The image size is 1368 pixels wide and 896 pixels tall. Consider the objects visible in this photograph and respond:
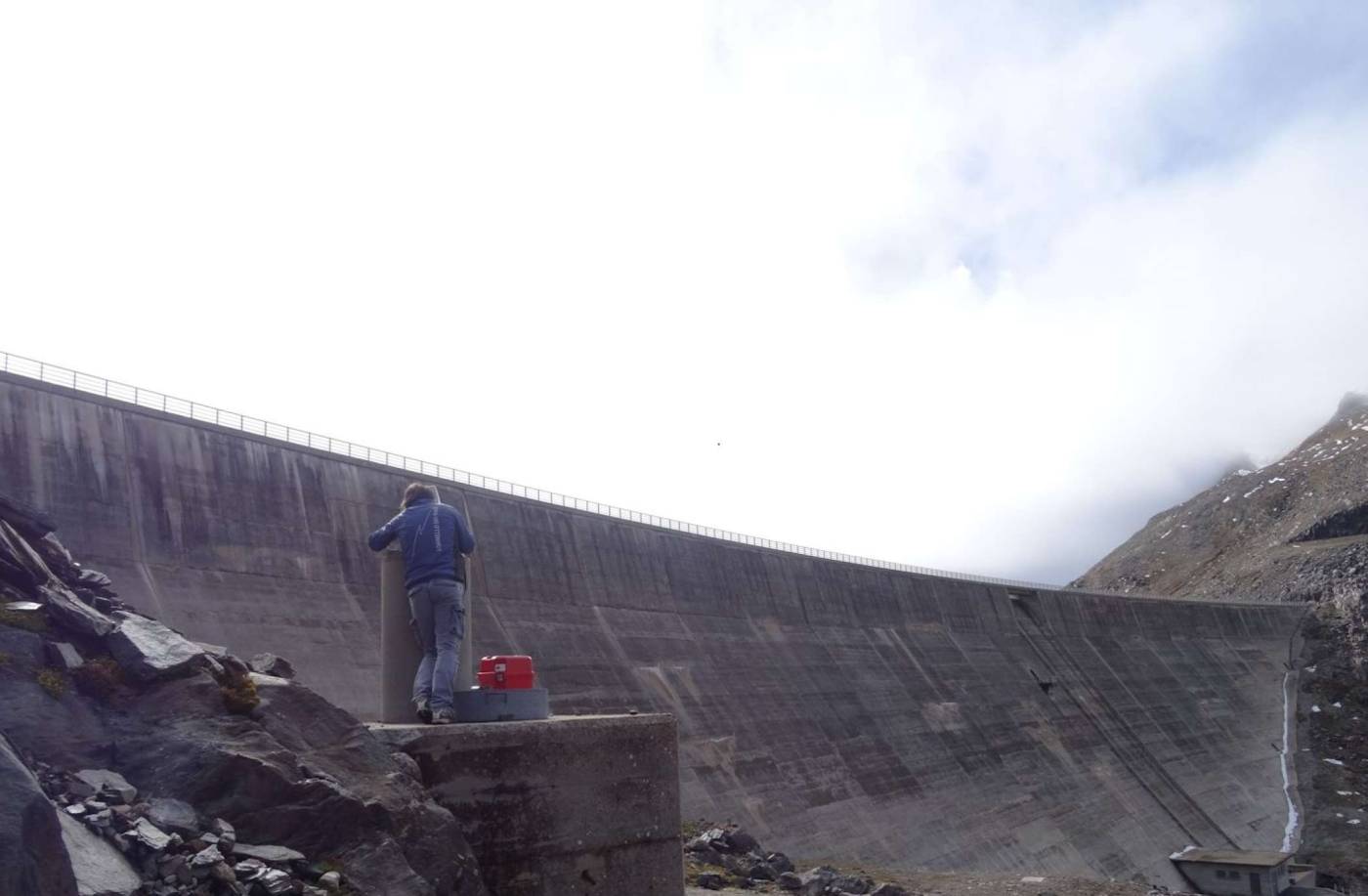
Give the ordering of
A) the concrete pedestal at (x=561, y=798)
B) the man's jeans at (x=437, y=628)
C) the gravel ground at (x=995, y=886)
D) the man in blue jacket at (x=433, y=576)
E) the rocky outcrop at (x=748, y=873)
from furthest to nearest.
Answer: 1. the gravel ground at (x=995, y=886)
2. the rocky outcrop at (x=748, y=873)
3. the man in blue jacket at (x=433, y=576)
4. the man's jeans at (x=437, y=628)
5. the concrete pedestal at (x=561, y=798)

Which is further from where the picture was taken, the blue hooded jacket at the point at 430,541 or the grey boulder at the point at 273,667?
the blue hooded jacket at the point at 430,541

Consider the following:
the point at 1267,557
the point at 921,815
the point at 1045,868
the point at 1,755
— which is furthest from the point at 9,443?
the point at 1267,557

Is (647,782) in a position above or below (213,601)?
below

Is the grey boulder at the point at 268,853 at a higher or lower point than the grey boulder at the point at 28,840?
lower

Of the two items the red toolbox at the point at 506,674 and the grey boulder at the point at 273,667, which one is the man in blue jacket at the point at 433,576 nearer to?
the red toolbox at the point at 506,674

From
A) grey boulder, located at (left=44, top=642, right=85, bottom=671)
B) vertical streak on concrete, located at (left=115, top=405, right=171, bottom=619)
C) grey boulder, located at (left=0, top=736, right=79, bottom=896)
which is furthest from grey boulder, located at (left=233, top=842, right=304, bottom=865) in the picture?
vertical streak on concrete, located at (left=115, top=405, right=171, bottom=619)

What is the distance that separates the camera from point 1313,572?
69875 millimetres

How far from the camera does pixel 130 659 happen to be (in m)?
5.75

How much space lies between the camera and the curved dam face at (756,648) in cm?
1806

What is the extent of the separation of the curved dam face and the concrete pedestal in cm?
1209

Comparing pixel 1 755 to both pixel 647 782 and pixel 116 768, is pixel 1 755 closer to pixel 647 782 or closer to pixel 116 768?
pixel 116 768

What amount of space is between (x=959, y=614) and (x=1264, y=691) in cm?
2398

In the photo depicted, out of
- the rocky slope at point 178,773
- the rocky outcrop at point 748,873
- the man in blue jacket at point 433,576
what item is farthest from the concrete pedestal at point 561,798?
the rocky outcrop at point 748,873

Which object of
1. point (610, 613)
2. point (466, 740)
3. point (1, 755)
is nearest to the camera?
point (1, 755)
